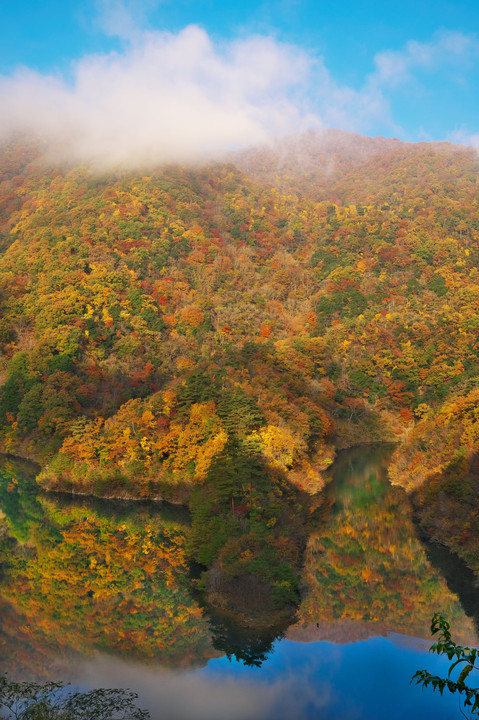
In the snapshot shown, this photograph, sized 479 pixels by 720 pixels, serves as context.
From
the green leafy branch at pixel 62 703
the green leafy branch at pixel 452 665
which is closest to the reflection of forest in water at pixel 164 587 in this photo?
the green leafy branch at pixel 62 703

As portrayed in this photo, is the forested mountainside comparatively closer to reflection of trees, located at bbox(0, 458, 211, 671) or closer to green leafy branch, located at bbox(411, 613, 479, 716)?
reflection of trees, located at bbox(0, 458, 211, 671)

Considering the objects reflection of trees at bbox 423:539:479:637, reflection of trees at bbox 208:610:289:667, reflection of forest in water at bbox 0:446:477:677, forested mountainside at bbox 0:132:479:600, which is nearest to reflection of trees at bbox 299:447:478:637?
reflection of forest in water at bbox 0:446:477:677

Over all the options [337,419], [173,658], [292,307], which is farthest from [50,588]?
[292,307]

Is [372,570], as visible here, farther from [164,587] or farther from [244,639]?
[164,587]

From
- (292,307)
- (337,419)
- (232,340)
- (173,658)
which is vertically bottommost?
(173,658)

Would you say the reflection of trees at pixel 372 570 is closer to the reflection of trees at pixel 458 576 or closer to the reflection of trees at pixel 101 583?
the reflection of trees at pixel 458 576

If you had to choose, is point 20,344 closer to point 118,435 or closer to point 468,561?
point 118,435

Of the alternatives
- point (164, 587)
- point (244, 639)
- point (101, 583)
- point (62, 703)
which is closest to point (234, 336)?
point (101, 583)

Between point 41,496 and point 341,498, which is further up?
point 341,498
